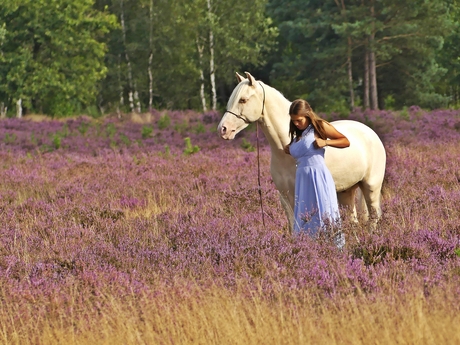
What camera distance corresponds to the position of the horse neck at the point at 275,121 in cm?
658

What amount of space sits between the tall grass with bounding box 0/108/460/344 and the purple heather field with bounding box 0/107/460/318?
2cm

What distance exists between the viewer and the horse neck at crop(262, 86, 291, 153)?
6.58m

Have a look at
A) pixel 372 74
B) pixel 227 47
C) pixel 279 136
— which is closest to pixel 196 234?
pixel 279 136

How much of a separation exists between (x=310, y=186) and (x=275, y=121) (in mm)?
750

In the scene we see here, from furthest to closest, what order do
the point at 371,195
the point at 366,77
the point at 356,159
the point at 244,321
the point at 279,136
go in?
the point at 366,77 < the point at 371,195 < the point at 356,159 < the point at 279,136 < the point at 244,321

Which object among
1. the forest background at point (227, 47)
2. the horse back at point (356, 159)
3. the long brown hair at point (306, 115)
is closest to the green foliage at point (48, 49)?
the forest background at point (227, 47)

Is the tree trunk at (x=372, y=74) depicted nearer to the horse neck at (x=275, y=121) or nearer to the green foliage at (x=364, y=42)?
the green foliage at (x=364, y=42)

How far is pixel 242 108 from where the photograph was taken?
6.41m

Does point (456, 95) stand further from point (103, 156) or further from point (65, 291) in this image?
point (65, 291)

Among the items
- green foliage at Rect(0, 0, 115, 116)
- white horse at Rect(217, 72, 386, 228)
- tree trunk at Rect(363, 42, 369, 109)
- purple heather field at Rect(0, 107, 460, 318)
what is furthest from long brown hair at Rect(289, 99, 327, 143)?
green foliage at Rect(0, 0, 115, 116)

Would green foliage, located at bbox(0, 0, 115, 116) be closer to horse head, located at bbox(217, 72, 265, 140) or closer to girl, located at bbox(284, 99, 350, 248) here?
horse head, located at bbox(217, 72, 265, 140)

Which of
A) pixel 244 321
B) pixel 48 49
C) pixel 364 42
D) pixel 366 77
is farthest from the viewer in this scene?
pixel 48 49

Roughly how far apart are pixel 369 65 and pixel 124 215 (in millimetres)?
29587

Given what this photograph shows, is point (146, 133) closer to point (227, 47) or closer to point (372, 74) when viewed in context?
point (372, 74)
